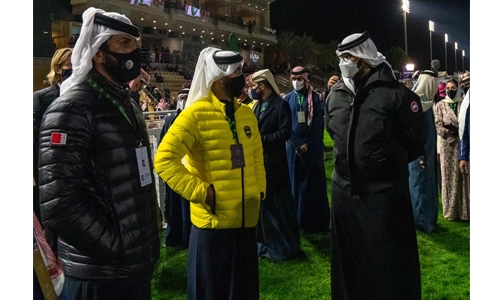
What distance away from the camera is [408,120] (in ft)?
8.88

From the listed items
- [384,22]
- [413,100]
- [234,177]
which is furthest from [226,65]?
[384,22]

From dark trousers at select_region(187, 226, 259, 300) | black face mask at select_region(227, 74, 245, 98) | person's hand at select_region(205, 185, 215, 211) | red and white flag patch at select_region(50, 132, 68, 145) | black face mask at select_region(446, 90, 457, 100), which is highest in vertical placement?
black face mask at select_region(446, 90, 457, 100)

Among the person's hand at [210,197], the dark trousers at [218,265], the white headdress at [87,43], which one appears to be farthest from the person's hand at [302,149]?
the white headdress at [87,43]

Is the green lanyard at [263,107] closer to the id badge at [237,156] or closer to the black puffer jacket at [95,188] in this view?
the id badge at [237,156]

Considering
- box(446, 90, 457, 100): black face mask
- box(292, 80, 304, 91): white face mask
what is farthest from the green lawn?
box(292, 80, 304, 91): white face mask

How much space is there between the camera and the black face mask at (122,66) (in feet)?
6.13

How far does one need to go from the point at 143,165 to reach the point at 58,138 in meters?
0.39

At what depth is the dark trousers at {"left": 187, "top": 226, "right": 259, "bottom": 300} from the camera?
A: 2.52 metres

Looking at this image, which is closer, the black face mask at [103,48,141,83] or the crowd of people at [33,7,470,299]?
the crowd of people at [33,7,470,299]

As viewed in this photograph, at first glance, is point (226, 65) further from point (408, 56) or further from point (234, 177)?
point (408, 56)

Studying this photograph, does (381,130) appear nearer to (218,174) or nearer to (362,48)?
(362,48)

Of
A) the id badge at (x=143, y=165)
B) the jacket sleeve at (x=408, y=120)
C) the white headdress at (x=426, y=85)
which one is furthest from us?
the white headdress at (x=426, y=85)

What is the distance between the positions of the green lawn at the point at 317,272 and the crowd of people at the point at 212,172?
0.24 metres

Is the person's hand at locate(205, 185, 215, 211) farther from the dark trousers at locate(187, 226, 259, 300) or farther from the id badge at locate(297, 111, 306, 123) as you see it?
the id badge at locate(297, 111, 306, 123)
